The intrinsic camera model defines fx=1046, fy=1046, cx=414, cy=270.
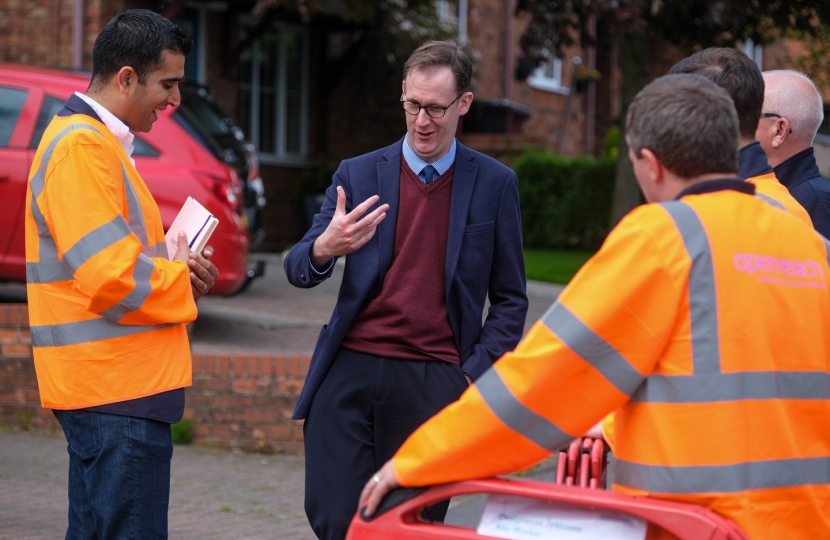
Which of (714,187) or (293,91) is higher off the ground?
(293,91)

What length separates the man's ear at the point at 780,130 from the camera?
3312mm

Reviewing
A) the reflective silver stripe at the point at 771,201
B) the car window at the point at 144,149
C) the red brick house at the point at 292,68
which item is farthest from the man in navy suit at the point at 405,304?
the red brick house at the point at 292,68

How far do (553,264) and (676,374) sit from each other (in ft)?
39.4

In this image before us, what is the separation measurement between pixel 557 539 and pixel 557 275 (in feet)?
35.5

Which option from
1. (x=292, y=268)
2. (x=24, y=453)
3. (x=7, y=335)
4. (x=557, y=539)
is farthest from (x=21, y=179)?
(x=557, y=539)

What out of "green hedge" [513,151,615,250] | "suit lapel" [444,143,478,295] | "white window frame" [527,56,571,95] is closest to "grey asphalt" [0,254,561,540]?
"suit lapel" [444,143,478,295]

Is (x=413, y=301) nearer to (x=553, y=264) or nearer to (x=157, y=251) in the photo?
(x=157, y=251)

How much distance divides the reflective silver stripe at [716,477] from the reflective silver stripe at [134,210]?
1.53 meters

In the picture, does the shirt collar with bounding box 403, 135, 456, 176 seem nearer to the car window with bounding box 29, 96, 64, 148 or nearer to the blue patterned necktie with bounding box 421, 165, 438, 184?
the blue patterned necktie with bounding box 421, 165, 438, 184

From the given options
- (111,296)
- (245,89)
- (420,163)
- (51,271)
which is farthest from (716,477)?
(245,89)

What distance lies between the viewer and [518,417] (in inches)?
78.7

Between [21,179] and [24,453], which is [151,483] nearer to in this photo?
[24,453]

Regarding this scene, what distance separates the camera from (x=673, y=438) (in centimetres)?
200

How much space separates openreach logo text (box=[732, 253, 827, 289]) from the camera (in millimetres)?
1993
